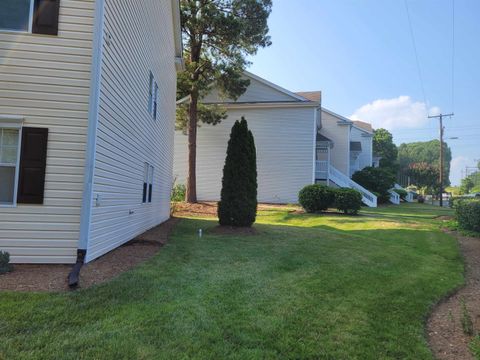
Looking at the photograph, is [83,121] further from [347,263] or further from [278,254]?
[347,263]

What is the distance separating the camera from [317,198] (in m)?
17.7

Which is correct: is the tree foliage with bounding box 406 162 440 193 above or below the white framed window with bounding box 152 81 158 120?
above

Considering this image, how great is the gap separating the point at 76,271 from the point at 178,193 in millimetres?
18522

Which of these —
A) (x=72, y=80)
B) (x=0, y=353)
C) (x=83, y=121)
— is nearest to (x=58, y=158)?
(x=83, y=121)

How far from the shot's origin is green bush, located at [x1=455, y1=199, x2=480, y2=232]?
12.0m

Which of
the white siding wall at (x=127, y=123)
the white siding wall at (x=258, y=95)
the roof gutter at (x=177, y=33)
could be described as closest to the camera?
the white siding wall at (x=127, y=123)

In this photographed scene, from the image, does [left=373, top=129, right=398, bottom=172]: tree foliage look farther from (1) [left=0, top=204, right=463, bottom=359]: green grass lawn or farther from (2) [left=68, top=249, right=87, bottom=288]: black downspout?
(2) [left=68, top=249, right=87, bottom=288]: black downspout

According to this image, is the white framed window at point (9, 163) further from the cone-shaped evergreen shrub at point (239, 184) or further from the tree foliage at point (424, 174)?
the tree foliage at point (424, 174)

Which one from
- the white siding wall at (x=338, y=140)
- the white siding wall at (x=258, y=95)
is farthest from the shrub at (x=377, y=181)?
the white siding wall at (x=258, y=95)

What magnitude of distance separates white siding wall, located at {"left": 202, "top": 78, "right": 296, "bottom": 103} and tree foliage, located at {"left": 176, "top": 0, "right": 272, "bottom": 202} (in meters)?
2.60

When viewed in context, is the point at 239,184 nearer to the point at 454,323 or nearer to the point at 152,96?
the point at 152,96

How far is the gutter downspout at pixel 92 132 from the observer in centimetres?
605

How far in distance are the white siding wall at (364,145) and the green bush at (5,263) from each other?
35359 millimetres

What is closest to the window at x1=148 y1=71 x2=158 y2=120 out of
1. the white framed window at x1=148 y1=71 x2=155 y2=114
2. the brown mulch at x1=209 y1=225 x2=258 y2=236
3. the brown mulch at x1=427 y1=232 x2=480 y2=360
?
the white framed window at x1=148 y1=71 x2=155 y2=114
